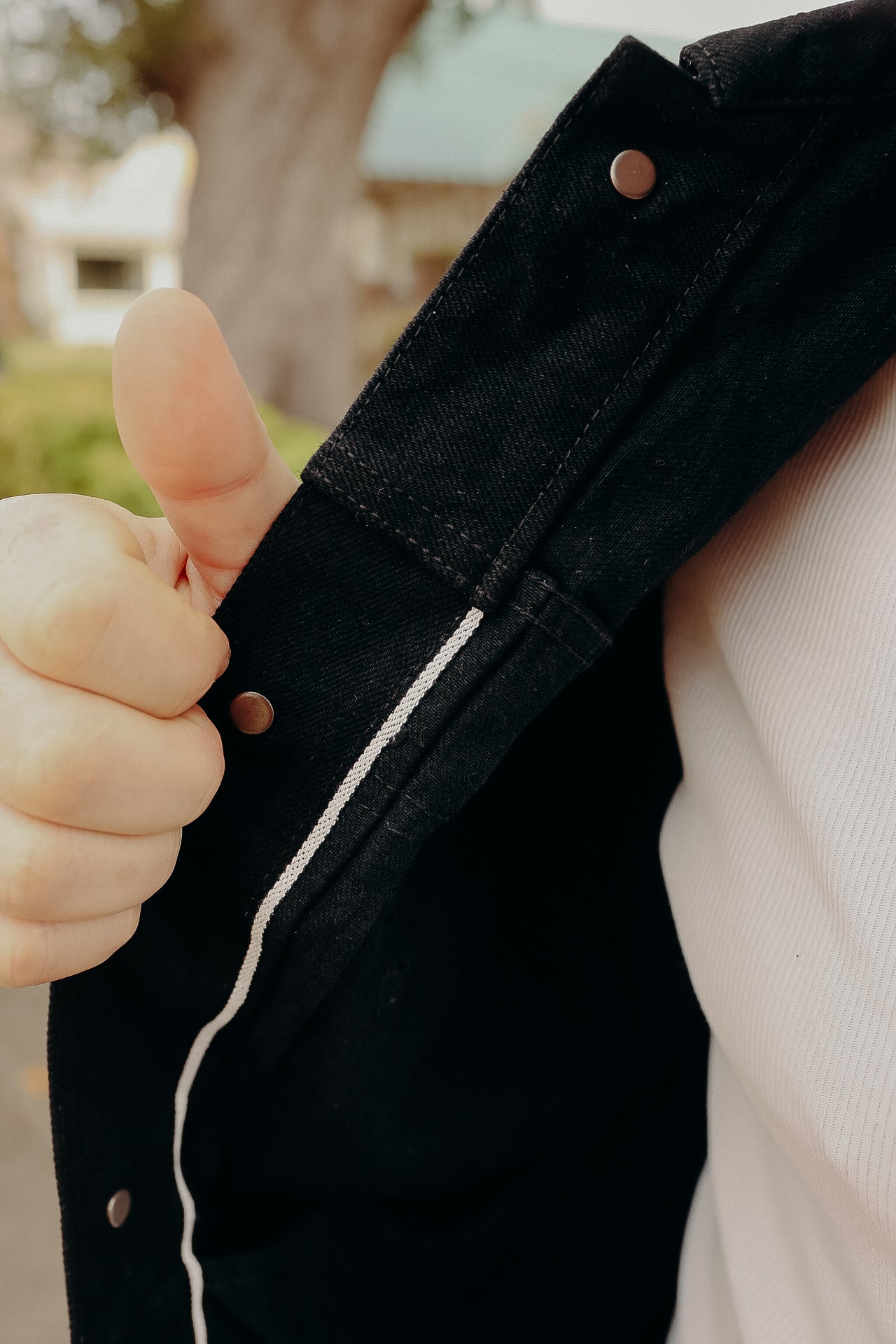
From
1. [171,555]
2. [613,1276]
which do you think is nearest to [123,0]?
[171,555]

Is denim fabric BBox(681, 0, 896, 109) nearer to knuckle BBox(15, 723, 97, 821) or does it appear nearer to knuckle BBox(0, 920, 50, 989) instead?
knuckle BBox(15, 723, 97, 821)

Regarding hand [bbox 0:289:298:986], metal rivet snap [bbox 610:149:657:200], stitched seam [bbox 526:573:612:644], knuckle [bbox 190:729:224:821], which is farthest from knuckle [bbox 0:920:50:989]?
metal rivet snap [bbox 610:149:657:200]

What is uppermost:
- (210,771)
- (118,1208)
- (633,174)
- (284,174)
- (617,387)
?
(633,174)

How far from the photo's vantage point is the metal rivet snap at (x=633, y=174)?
0.59 metres

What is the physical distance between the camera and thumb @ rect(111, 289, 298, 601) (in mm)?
556

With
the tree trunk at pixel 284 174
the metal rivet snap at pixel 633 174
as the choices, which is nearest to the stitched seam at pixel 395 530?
the metal rivet snap at pixel 633 174

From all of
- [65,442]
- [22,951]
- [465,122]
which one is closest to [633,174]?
[22,951]

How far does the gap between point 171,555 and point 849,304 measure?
53cm

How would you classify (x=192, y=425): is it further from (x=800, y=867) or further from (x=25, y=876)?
(x=800, y=867)

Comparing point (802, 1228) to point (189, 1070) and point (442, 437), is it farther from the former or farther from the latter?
point (442, 437)

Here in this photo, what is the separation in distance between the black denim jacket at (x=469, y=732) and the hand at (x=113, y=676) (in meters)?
0.08

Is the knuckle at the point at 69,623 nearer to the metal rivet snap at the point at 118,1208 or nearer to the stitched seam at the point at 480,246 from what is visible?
the stitched seam at the point at 480,246

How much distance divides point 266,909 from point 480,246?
1.63ft

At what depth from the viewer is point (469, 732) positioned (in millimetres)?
640
